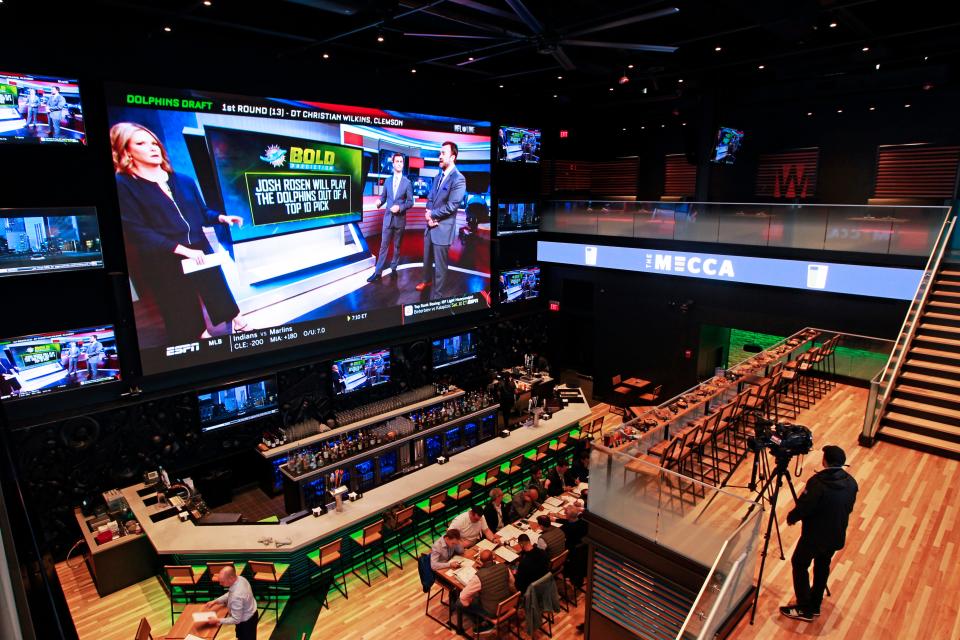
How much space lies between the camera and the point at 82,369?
25.4 feet

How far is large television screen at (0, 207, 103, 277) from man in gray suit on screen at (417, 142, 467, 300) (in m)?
6.00

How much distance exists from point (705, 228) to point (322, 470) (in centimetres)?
938

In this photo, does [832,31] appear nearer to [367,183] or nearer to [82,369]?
[367,183]

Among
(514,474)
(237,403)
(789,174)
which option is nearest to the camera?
(237,403)

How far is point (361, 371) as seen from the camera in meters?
10.9

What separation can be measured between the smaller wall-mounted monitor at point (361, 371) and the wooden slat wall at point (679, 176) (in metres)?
9.15

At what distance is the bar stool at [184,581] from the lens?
6.73 m

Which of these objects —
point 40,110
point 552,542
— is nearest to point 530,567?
point 552,542

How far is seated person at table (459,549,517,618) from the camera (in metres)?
6.29

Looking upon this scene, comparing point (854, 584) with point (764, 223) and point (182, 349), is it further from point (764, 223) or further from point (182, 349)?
point (182, 349)

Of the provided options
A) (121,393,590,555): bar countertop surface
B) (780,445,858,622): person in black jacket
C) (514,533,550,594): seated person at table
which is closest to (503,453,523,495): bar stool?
(121,393,590,555): bar countertop surface

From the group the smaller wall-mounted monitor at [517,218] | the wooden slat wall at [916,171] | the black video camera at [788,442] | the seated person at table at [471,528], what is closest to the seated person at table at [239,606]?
the seated person at table at [471,528]

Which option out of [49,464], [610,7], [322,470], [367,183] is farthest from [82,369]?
[610,7]

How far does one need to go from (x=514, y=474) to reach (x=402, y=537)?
99.3 inches
